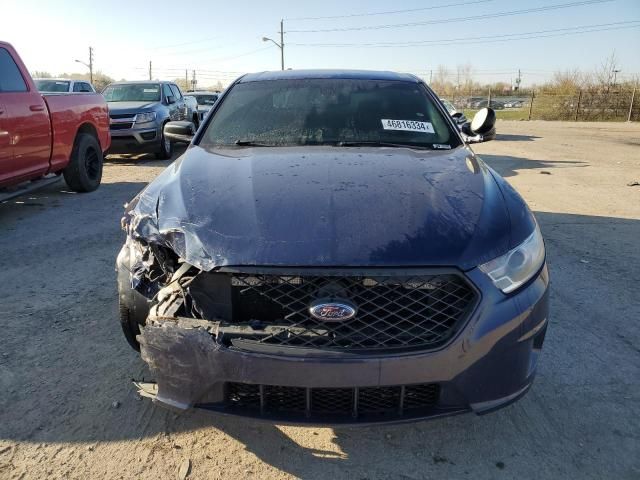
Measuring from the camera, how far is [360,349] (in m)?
1.80

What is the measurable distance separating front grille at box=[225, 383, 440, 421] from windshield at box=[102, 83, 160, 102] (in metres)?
11.2

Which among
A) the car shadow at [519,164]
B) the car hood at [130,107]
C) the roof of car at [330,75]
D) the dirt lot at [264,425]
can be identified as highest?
the roof of car at [330,75]

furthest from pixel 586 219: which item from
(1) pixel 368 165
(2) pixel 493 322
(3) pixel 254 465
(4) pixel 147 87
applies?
(4) pixel 147 87

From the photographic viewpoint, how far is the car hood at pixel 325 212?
187 cm

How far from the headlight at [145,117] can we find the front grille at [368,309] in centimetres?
968

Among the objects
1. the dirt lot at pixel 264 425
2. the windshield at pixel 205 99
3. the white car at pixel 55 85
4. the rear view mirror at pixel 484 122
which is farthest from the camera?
the windshield at pixel 205 99

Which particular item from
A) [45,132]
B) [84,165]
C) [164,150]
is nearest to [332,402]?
[45,132]

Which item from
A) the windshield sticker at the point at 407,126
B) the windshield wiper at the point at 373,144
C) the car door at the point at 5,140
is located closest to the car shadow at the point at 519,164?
the windshield sticker at the point at 407,126

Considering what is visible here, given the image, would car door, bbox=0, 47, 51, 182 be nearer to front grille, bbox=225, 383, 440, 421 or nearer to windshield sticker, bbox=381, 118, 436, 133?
windshield sticker, bbox=381, 118, 436, 133

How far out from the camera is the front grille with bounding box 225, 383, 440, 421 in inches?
73.0

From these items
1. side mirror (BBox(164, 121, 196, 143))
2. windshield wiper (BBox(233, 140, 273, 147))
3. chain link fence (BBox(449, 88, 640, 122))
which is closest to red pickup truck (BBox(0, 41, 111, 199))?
side mirror (BBox(164, 121, 196, 143))

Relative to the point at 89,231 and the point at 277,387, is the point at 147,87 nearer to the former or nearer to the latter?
the point at 89,231

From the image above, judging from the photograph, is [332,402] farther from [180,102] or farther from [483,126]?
[180,102]

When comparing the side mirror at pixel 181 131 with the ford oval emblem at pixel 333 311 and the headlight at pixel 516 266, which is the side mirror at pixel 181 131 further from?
the headlight at pixel 516 266
